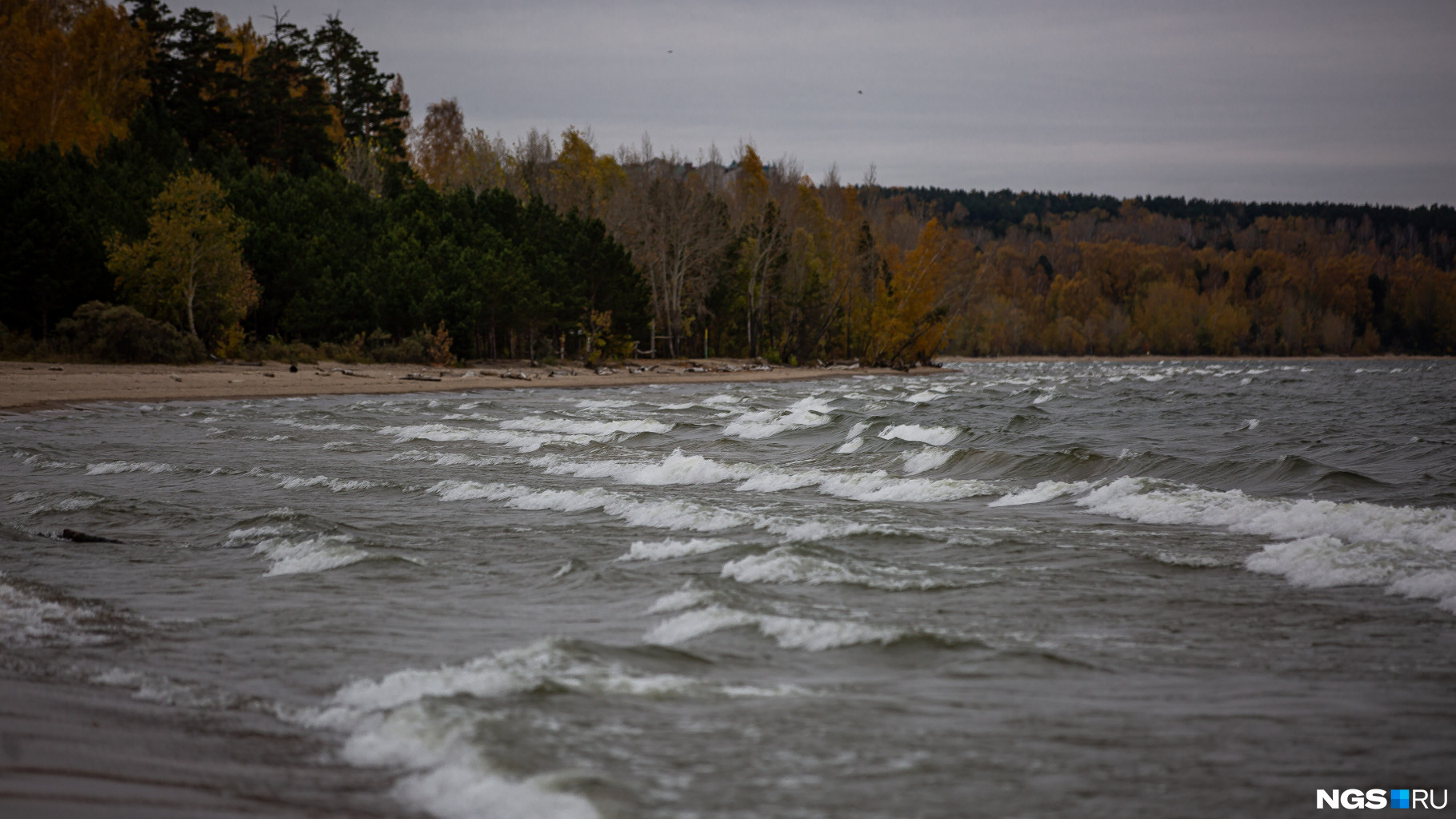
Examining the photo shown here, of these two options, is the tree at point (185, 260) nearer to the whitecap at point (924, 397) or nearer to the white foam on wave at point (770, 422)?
the white foam on wave at point (770, 422)

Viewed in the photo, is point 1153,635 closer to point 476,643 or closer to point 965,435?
point 476,643

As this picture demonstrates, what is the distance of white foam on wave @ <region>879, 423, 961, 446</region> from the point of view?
22.9 meters

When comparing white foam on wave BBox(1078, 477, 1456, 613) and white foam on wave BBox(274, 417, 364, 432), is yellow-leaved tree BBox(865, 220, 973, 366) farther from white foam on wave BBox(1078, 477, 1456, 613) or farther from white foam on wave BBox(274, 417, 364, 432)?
white foam on wave BBox(1078, 477, 1456, 613)

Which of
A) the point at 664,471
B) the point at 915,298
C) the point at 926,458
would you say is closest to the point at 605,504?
the point at 664,471

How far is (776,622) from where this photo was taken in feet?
23.4

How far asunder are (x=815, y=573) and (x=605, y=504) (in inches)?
197

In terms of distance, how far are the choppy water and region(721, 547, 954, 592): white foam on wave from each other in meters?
0.05

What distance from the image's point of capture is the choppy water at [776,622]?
463 centimetres

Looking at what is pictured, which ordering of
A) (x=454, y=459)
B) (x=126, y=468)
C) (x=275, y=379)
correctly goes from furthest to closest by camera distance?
1. (x=275, y=379)
2. (x=454, y=459)
3. (x=126, y=468)

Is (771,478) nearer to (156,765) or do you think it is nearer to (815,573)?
(815,573)

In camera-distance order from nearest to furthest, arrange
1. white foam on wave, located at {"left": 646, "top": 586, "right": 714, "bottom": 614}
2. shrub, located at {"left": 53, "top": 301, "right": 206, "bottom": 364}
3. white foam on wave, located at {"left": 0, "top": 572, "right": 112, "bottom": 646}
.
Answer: white foam on wave, located at {"left": 0, "top": 572, "right": 112, "bottom": 646} < white foam on wave, located at {"left": 646, "top": 586, "right": 714, "bottom": 614} < shrub, located at {"left": 53, "top": 301, "right": 206, "bottom": 364}

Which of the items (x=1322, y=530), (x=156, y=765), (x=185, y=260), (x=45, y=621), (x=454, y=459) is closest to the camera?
(x=156, y=765)

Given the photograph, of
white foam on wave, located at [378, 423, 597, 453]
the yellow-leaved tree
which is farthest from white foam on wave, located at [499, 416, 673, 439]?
the yellow-leaved tree

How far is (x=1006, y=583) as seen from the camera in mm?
8758
